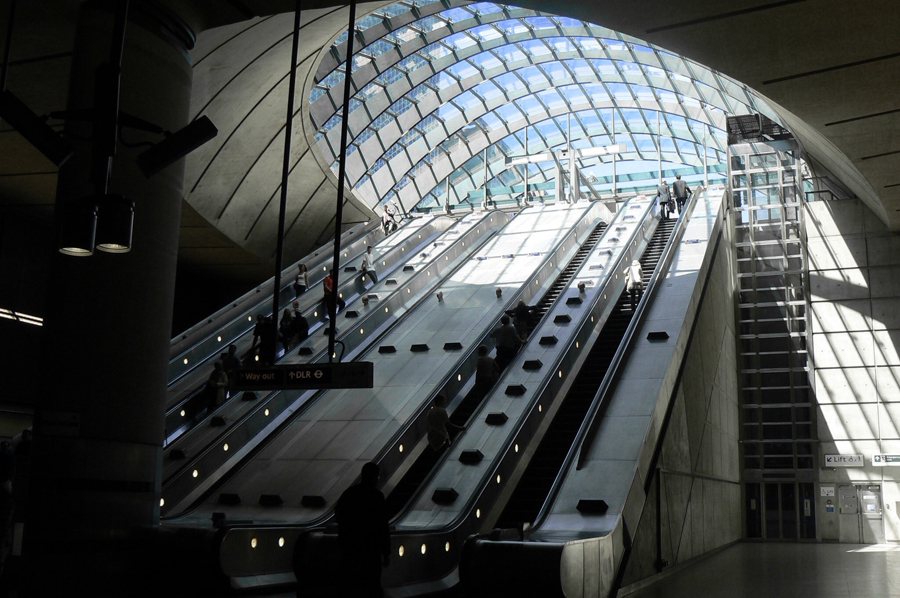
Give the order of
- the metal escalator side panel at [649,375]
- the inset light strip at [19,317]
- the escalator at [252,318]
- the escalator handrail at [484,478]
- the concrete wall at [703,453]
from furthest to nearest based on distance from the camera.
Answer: the inset light strip at [19,317]
the escalator at [252,318]
the concrete wall at [703,453]
the metal escalator side panel at [649,375]
the escalator handrail at [484,478]

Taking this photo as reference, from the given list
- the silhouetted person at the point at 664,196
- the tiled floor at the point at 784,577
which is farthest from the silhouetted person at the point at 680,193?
the tiled floor at the point at 784,577

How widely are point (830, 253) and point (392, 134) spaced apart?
18162 mm

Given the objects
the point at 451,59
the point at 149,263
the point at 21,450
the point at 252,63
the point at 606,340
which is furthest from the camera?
the point at 451,59

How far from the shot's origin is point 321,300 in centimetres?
2042

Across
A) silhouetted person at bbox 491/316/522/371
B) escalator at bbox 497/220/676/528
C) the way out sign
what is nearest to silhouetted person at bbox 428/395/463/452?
escalator at bbox 497/220/676/528

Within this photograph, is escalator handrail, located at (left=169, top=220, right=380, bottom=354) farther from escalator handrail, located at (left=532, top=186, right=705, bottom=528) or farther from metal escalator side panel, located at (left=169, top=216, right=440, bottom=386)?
escalator handrail, located at (left=532, top=186, right=705, bottom=528)

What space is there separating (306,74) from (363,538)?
53.9 ft

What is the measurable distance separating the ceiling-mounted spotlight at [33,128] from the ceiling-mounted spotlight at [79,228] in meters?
1.05

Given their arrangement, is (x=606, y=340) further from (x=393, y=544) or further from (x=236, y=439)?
(x=393, y=544)

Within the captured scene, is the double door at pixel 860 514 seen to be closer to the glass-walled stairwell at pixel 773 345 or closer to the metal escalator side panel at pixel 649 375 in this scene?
the glass-walled stairwell at pixel 773 345

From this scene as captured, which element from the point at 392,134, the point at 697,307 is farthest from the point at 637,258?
the point at 392,134

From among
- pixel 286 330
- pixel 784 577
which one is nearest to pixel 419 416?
pixel 784 577

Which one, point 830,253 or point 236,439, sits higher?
point 830,253

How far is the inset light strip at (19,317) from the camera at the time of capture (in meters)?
18.7
